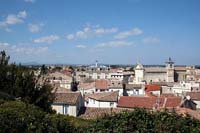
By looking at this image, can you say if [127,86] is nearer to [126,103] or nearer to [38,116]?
[126,103]

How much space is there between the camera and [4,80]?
22.8 m

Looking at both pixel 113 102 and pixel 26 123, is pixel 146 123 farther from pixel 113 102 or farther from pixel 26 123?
pixel 113 102

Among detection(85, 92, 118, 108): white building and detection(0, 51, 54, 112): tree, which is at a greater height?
detection(0, 51, 54, 112): tree

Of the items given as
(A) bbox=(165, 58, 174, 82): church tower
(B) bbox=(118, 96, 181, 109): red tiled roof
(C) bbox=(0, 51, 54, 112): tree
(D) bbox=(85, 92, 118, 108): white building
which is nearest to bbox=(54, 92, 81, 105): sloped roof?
(B) bbox=(118, 96, 181, 109): red tiled roof

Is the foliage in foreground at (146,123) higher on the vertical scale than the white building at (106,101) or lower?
higher

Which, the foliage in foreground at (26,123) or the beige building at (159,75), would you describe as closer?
the foliage in foreground at (26,123)

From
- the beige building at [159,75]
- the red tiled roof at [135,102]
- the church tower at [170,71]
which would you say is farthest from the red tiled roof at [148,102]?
the church tower at [170,71]

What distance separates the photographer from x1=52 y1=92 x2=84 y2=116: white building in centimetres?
3622

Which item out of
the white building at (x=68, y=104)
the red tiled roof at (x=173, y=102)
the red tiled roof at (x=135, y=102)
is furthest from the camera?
the red tiled roof at (x=135, y=102)

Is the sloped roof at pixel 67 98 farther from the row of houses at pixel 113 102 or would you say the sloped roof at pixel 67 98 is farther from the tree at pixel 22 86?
the tree at pixel 22 86

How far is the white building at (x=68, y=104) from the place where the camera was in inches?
1426

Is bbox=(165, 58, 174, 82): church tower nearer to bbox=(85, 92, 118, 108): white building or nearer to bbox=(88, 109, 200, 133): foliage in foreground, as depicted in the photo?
bbox=(85, 92, 118, 108): white building

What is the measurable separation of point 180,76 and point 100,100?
285 feet

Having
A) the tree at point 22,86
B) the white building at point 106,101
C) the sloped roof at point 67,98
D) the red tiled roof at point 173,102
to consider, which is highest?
the tree at point 22,86
